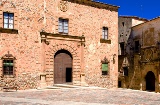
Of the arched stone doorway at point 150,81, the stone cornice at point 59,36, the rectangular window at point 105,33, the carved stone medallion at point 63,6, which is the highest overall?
the carved stone medallion at point 63,6

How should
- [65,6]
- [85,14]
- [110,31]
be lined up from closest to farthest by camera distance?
[65,6] → [85,14] → [110,31]

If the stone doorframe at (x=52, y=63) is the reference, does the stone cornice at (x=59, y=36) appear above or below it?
above

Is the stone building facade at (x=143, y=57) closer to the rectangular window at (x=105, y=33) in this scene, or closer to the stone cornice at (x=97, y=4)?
the stone cornice at (x=97, y=4)

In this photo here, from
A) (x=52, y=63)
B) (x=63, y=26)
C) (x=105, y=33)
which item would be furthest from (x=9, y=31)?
(x=105, y=33)

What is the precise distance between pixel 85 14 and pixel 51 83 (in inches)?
272

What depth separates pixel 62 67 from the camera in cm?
1980

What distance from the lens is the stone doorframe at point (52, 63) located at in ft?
61.4

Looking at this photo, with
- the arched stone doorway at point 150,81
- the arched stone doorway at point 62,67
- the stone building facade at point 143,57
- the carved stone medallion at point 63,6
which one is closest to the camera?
the arched stone doorway at point 62,67

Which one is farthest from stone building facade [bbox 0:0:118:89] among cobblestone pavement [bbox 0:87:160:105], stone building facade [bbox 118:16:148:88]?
stone building facade [bbox 118:16:148:88]

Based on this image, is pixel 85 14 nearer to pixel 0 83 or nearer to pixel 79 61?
pixel 79 61

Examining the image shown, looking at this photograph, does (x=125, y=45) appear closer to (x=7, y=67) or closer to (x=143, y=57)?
(x=143, y=57)

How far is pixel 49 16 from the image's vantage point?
746 inches

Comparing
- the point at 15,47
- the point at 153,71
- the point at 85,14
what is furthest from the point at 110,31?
the point at 15,47

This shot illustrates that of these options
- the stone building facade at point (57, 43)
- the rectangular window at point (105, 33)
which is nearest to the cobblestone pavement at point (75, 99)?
the stone building facade at point (57, 43)
